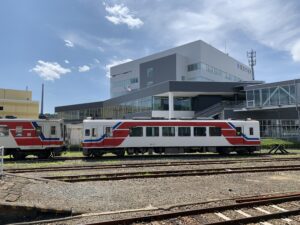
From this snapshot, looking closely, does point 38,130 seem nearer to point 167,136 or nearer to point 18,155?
point 18,155

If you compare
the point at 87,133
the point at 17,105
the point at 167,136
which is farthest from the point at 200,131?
the point at 17,105

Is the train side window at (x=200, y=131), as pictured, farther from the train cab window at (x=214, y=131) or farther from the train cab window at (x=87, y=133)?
the train cab window at (x=87, y=133)

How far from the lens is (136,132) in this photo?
25.0 m

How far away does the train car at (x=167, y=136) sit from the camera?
2452cm

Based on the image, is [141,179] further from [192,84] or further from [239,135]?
[192,84]

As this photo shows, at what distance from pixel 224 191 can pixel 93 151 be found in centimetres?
1494

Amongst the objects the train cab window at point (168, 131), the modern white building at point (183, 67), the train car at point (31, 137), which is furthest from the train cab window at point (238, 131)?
the modern white building at point (183, 67)

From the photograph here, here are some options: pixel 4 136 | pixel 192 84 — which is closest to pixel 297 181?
pixel 4 136

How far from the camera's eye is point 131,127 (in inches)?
985

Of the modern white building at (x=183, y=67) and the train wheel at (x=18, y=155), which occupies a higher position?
the modern white building at (x=183, y=67)

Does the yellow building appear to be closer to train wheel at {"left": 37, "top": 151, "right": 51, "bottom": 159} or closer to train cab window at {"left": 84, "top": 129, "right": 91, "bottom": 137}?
train wheel at {"left": 37, "top": 151, "right": 51, "bottom": 159}

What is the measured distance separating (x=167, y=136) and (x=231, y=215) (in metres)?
17.6

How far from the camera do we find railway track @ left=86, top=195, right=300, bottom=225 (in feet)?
24.2

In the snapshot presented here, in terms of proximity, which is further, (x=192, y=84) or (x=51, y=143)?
(x=192, y=84)
